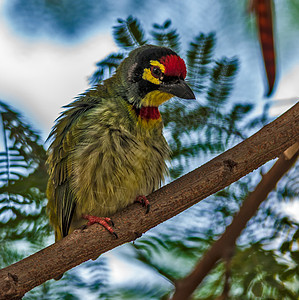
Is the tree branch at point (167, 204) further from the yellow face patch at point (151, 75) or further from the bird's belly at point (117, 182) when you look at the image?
the yellow face patch at point (151, 75)

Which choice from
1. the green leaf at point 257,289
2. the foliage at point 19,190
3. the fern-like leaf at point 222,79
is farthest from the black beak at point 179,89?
the green leaf at point 257,289

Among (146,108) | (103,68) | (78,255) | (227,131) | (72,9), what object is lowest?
(78,255)

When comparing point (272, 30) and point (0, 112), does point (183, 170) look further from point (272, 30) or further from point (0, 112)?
point (272, 30)

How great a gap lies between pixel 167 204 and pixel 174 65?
816mm

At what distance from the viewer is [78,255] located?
195 cm

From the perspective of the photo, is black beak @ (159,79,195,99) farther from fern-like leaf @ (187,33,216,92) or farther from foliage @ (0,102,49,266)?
foliage @ (0,102,49,266)

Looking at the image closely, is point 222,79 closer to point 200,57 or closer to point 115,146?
point 200,57

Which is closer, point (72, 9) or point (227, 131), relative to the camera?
point (227, 131)

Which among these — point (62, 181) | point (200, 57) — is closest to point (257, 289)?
point (200, 57)

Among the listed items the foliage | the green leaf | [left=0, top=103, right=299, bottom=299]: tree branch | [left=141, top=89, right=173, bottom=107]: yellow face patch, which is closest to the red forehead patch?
[left=141, top=89, right=173, bottom=107]: yellow face patch

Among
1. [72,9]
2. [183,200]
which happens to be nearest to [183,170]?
[183,200]

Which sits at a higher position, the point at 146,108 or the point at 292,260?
the point at 146,108

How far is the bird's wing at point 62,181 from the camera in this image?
2.42 m

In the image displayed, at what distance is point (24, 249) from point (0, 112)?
0.65 metres
